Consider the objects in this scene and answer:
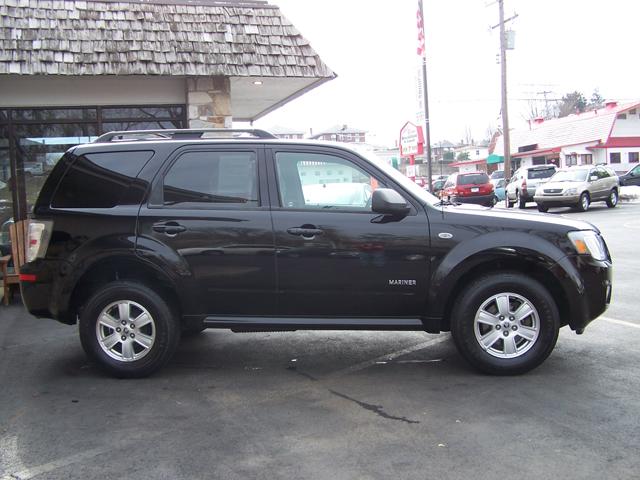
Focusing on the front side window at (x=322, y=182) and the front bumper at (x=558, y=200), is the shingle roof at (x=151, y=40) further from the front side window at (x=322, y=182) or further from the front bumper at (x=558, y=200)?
the front bumper at (x=558, y=200)

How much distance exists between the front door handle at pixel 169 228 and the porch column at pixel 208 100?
4.89 m

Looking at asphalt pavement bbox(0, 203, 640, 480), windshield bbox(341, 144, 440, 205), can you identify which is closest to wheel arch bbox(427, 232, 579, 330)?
windshield bbox(341, 144, 440, 205)

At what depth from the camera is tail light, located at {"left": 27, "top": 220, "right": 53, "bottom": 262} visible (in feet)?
16.4

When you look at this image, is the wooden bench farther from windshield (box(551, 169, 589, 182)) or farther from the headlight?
windshield (box(551, 169, 589, 182))

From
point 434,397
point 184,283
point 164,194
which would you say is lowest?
point 434,397

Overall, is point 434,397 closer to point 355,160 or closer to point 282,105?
point 355,160

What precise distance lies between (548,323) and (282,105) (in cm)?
938

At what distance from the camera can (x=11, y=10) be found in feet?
27.9

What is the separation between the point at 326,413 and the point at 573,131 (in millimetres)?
47120

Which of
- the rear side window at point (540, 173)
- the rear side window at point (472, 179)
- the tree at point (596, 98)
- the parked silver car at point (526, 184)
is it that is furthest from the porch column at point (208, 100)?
the tree at point (596, 98)

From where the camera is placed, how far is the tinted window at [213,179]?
499 centimetres

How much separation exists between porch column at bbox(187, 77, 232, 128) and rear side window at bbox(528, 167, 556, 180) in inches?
747

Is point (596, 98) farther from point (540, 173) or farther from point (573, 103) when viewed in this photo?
point (540, 173)

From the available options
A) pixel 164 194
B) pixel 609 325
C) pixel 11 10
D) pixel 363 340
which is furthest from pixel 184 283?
pixel 11 10
